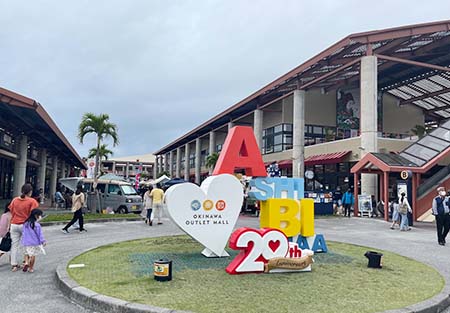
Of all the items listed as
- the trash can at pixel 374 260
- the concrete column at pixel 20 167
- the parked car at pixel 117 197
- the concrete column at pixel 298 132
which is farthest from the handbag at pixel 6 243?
the concrete column at pixel 298 132

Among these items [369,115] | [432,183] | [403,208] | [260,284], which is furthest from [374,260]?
[369,115]

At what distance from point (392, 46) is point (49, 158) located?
34.5 m

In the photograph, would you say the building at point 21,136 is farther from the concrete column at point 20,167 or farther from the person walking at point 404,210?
the person walking at point 404,210

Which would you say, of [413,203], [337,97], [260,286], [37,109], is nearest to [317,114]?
[337,97]

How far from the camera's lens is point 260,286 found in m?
6.27

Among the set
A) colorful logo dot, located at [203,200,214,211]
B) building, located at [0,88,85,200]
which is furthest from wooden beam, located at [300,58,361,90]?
colorful logo dot, located at [203,200,214,211]

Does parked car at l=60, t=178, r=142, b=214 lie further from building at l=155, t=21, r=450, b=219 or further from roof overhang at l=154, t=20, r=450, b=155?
roof overhang at l=154, t=20, r=450, b=155

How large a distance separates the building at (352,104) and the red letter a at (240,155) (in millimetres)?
14675

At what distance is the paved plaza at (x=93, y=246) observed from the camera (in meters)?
5.58

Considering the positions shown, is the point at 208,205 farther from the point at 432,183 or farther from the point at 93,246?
the point at 432,183

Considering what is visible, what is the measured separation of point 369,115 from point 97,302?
22.6m

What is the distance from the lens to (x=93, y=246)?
34.7ft

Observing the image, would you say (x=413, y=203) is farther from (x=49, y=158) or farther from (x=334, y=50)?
(x=49, y=158)

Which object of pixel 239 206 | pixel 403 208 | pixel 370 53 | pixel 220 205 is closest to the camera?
pixel 220 205
